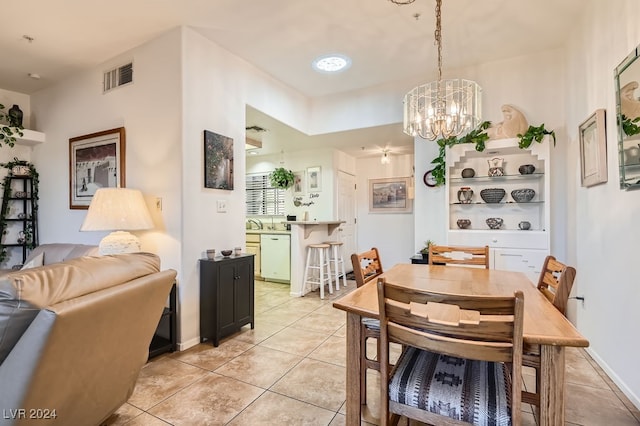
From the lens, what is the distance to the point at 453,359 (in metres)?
1.34

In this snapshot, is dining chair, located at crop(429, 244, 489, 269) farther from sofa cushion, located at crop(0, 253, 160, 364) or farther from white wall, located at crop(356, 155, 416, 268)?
white wall, located at crop(356, 155, 416, 268)

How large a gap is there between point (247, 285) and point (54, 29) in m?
2.86

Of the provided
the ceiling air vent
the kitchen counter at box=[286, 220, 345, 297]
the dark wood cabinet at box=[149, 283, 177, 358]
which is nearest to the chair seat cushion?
the dark wood cabinet at box=[149, 283, 177, 358]

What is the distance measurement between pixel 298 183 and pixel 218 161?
283cm

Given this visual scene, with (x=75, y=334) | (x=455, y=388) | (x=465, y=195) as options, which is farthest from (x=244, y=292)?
(x=465, y=195)

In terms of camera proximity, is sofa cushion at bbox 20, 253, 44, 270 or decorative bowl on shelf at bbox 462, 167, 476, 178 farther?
decorative bowl on shelf at bbox 462, 167, 476, 178

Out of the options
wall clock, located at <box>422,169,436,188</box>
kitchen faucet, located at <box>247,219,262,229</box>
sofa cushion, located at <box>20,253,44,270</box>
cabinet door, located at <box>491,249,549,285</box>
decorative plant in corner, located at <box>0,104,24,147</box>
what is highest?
decorative plant in corner, located at <box>0,104,24,147</box>

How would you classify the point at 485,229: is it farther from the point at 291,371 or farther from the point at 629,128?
the point at 291,371

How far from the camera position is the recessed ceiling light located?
132 inches

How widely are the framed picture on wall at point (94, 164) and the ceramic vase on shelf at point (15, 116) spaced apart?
994 millimetres

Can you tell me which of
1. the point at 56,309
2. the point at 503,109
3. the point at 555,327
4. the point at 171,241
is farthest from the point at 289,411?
the point at 503,109

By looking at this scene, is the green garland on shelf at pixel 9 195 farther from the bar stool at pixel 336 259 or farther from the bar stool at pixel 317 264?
the bar stool at pixel 336 259

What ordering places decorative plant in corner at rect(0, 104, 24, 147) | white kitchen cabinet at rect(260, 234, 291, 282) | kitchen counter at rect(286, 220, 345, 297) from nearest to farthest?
decorative plant in corner at rect(0, 104, 24, 147)
kitchen counter at rect(286, 220, 345, 297)
white kitchen cabinet at rect(260, 234, 291, 282)

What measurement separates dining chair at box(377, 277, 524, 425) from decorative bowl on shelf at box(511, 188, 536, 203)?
8.86ft
